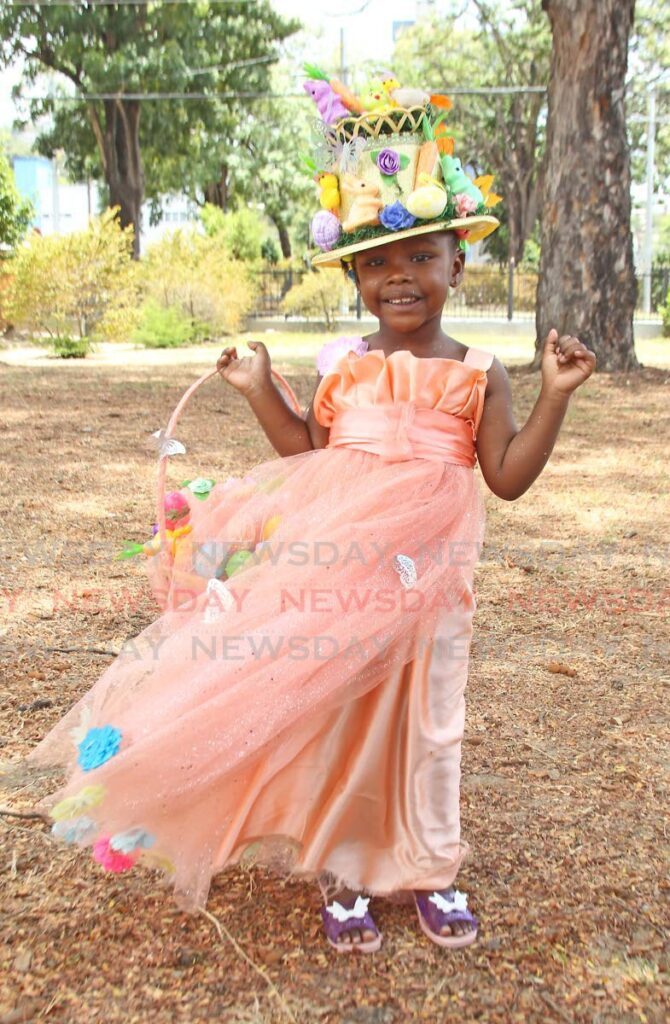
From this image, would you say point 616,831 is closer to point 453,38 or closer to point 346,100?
point 346,100

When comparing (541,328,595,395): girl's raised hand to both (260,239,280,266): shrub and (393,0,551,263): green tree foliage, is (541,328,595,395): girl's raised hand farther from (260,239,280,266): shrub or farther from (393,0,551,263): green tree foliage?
(260,239,280,266): shrub

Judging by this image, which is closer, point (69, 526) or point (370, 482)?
point (370, 482)

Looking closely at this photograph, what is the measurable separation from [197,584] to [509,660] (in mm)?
1734

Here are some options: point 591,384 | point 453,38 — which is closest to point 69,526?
point 591,384

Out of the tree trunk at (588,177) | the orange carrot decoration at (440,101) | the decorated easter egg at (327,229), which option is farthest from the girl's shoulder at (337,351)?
the tree trunk at (588,177)

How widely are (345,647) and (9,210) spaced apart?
61.5 ft

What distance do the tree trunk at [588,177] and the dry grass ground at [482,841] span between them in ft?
15.9

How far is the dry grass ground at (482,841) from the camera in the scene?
6.46 ft

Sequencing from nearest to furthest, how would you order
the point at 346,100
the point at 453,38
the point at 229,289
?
the point at 346,100 < the point at 229,289 < the point at 453,38

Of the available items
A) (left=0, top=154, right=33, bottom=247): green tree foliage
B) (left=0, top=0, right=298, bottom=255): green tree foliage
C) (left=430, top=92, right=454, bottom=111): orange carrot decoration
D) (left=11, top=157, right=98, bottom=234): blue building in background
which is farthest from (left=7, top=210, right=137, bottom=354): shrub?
(left=11, top=157, right=98, bottom=234): blue building in background

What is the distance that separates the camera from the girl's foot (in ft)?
6.88

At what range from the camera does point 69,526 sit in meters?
5.51

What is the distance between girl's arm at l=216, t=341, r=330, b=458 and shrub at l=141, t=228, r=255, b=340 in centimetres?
1568

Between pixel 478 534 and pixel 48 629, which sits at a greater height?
pixel 478 534
